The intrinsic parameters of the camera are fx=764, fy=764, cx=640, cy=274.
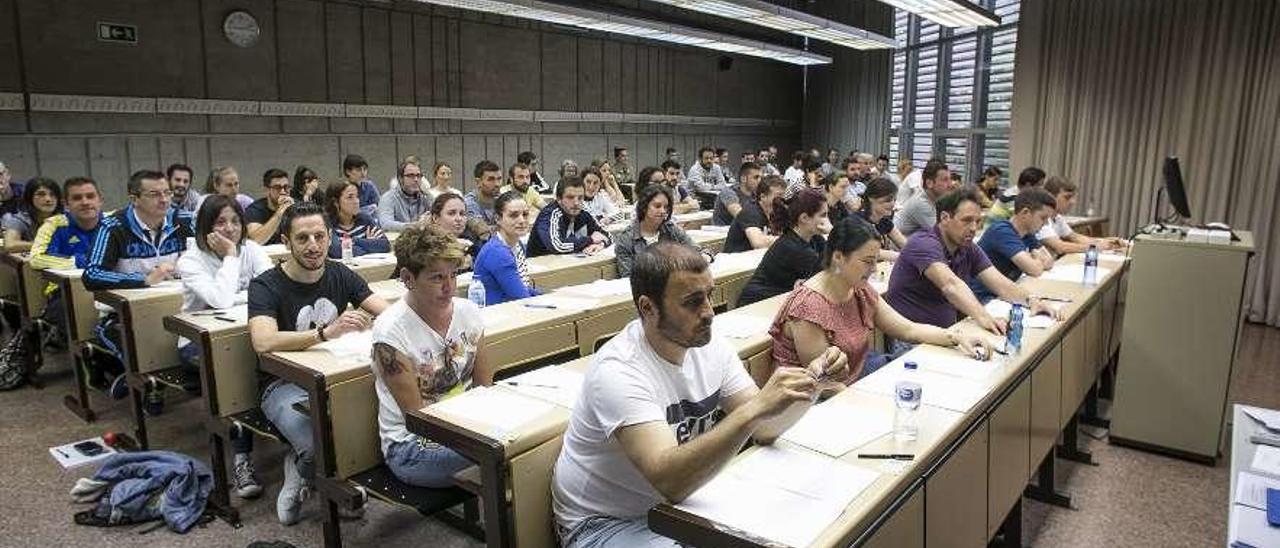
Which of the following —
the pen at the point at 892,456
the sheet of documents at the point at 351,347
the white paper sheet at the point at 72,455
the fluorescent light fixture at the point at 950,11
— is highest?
the fluorescent light fixture at the point at 950,11

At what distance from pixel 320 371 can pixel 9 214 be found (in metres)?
5.09

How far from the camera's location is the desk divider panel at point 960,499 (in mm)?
2043

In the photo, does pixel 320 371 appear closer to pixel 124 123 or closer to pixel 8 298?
pixel 8 298

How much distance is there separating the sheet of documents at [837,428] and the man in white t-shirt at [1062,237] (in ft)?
13.2

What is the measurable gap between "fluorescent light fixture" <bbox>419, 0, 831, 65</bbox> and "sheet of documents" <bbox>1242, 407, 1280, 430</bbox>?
17.5 ft

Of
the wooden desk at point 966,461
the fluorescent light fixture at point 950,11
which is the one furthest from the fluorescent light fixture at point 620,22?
the wooden desk at point 966,461

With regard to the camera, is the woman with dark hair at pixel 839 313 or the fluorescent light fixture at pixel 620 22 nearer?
the woman with dark hair at pixel 839 313

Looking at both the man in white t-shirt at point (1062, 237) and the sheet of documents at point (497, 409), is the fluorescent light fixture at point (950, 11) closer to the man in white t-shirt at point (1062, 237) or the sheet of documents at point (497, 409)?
the man in white t-shirt at point (1062, 237)

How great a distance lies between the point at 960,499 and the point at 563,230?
150 inches

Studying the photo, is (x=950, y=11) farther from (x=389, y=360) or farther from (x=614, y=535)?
(x=614, y=535)

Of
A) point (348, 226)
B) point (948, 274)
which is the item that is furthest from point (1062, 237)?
point (348, 226)

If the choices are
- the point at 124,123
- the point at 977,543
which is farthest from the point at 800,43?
the point at 977,543

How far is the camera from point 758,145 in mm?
14445

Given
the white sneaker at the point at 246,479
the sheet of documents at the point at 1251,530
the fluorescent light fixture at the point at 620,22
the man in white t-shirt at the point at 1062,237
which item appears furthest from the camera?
the fluorescent light fixture at the point at 620,22
